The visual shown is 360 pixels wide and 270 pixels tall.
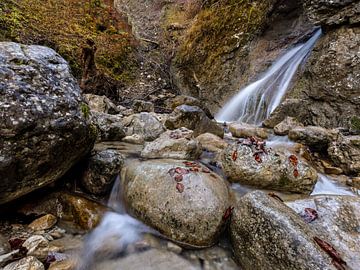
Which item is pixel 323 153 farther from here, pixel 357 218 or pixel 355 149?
pixel 357 218

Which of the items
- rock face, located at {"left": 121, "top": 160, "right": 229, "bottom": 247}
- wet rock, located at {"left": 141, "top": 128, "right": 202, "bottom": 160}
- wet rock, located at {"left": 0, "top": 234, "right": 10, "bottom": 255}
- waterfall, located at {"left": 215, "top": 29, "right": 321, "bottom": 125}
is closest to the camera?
wet rock, located at {"left": 0, "top": 234, "right": 10, "bottom": 255}

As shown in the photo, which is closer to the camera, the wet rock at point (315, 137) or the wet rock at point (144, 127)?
the wet rock at point (315, 137)

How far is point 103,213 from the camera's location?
290 centimetres

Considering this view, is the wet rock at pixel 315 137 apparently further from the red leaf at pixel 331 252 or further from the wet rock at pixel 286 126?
the red leaf at pixel 331 252

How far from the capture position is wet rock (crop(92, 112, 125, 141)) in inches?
183

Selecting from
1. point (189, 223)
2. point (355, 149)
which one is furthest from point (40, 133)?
point (355, 149)

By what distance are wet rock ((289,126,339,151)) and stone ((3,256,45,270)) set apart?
430 centimetres

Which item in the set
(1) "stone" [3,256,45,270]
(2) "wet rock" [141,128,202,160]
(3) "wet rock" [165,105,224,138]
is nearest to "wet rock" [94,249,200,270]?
(1) "stone" [3,256,45,270]

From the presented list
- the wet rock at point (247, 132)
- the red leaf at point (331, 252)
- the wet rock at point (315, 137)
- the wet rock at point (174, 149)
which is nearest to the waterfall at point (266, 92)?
the wet rock at point (247, 132)

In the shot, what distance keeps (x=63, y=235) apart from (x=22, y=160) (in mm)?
836

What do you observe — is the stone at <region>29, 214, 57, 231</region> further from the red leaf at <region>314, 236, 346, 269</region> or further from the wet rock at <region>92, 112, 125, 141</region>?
the red leaf at <region>314, 236, 346, 269</region>

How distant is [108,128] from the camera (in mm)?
4703

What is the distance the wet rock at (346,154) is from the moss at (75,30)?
7289 mm

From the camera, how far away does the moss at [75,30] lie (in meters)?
9.02
